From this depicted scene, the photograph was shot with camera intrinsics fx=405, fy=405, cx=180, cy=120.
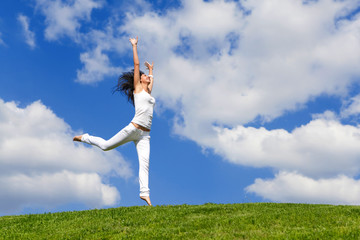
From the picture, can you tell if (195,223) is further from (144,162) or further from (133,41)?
(133,41)

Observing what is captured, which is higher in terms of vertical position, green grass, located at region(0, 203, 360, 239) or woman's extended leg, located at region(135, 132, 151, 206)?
woman's extended leg, located at region(135, 132, 151, 206)

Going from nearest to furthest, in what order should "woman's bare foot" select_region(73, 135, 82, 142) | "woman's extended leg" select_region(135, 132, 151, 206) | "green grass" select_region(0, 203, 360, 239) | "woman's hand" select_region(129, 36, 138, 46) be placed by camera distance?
"green grass" select_region(0, 203, 360, 239) → "woman's extended leg" select_region(135, 132, 151, 206) → "woman's hand" select_region(129, 36, 138, 46) → "woman's bare foot" select_region(73, 135, 82, 142)

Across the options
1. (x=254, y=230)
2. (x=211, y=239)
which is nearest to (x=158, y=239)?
(x=211, y=239)

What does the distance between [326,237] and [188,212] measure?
3856 millimetres

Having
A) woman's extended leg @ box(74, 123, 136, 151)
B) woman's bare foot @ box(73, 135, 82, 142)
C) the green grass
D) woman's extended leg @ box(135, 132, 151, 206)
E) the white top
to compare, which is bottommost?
the green grass

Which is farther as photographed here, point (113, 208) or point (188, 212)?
point (113, 208)

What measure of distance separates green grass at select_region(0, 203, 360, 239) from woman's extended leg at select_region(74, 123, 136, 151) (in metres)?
2.05

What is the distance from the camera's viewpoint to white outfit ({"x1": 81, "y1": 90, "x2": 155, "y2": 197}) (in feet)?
40.1

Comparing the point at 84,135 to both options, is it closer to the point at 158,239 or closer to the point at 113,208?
the point at 113,208

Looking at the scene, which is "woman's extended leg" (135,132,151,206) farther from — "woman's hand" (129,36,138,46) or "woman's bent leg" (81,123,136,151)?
"woman's hand" (129,36,138,46)

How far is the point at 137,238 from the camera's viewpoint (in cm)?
848

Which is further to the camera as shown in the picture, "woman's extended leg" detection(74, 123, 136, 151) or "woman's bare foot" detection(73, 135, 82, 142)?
"woman's bare foot" detection(73, 135, 82, 142)

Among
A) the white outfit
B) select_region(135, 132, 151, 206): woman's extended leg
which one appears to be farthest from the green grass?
the white outfit

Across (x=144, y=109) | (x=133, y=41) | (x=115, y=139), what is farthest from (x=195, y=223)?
(x=133, y=41)
